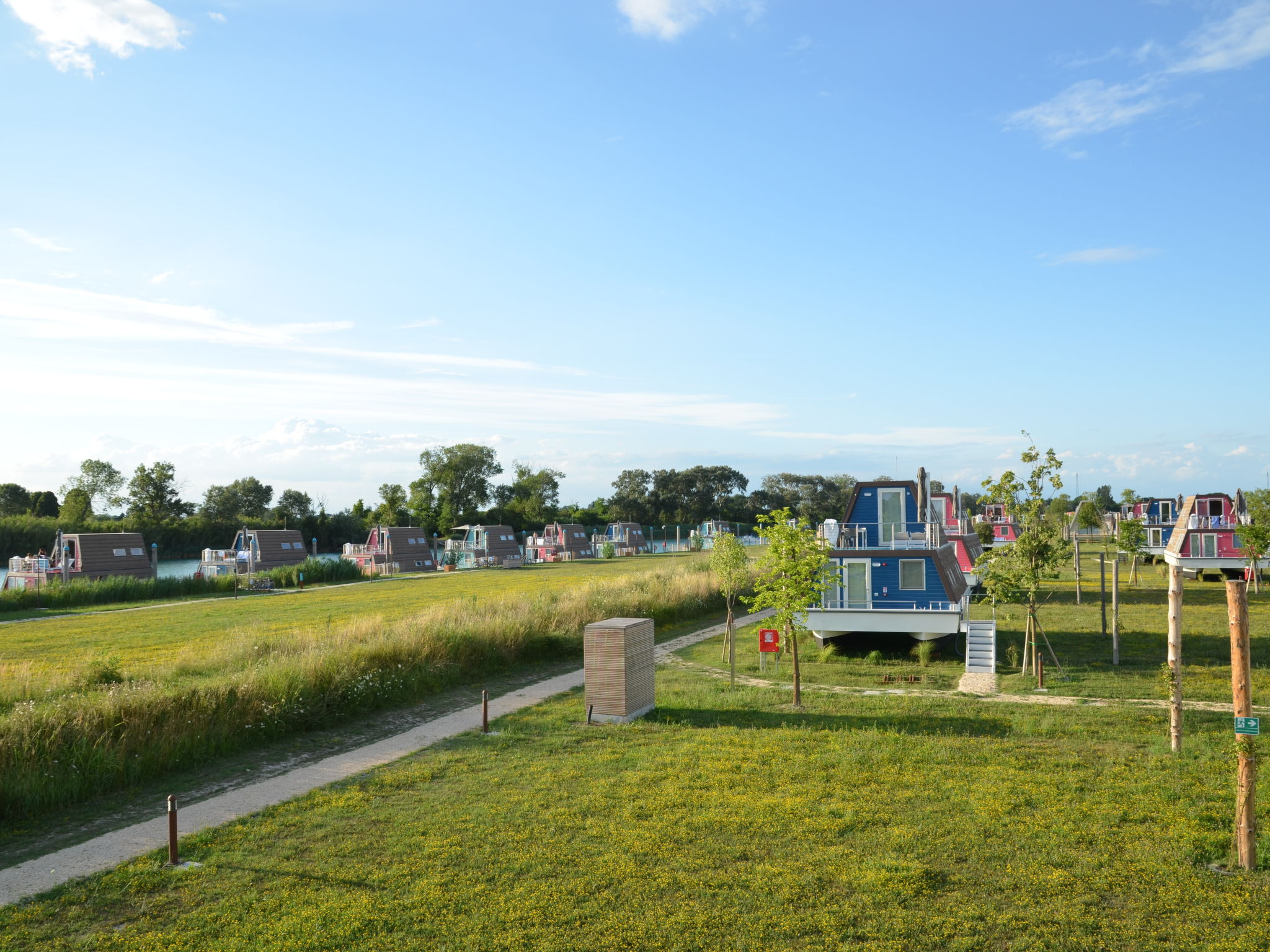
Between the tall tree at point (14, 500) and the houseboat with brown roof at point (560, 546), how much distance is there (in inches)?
2482

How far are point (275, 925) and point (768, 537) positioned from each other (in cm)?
1181

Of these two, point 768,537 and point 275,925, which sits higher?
point 768,537

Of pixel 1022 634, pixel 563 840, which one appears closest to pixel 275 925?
pixel 563 840

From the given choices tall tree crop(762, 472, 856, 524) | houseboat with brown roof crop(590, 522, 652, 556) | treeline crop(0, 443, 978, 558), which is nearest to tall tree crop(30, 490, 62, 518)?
treeline crop(0, 443, 978, 558)

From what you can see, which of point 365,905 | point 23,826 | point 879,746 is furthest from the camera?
point 879,746

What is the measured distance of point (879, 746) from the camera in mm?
12969

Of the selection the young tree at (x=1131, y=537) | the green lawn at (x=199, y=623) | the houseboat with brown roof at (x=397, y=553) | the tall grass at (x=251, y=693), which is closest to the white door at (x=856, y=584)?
the tall grass at (x=251, y=693)

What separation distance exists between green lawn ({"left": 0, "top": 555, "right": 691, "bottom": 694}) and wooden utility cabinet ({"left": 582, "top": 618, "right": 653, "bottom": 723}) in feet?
27.7

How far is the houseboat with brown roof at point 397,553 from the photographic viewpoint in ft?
230

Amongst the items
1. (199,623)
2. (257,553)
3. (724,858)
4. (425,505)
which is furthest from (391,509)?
(724,858)

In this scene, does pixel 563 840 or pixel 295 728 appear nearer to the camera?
pixel 563 840

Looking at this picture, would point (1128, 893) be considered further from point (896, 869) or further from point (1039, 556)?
point (1039, 556)

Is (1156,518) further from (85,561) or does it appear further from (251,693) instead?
(85,561)

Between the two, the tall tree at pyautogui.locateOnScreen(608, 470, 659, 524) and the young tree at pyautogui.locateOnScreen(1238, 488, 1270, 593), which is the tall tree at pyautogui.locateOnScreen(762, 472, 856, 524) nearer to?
the tall tree at pyautogui.locateOnScreen(608, 470, 659, 524)
